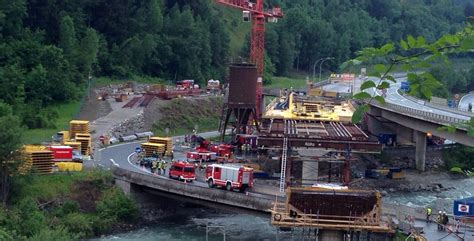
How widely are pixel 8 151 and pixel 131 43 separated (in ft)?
139

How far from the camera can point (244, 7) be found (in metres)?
76.1

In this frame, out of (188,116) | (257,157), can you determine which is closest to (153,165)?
(257,157)

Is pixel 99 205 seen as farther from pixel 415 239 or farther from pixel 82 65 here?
pixel 82 65

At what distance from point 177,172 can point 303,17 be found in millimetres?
77625

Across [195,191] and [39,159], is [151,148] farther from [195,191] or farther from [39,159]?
[195,191]

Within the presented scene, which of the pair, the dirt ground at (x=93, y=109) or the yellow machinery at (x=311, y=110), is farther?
the dirt ground at (x=93, y=109)

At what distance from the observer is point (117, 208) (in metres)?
43.0

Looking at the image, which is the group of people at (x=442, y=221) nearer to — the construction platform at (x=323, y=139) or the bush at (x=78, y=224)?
the construction platform at (x=323, y=139)

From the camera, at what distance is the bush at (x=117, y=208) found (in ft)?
139

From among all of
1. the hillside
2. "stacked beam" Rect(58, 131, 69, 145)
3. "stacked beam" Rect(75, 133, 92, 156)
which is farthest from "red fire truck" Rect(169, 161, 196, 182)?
the hillside

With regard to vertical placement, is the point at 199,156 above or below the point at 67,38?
below

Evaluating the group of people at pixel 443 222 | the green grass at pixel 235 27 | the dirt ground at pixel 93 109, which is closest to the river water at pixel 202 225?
the group of people at pixel 443 222

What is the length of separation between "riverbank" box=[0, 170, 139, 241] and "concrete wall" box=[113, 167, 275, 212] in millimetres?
759

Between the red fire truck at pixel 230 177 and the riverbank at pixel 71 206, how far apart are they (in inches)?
183
